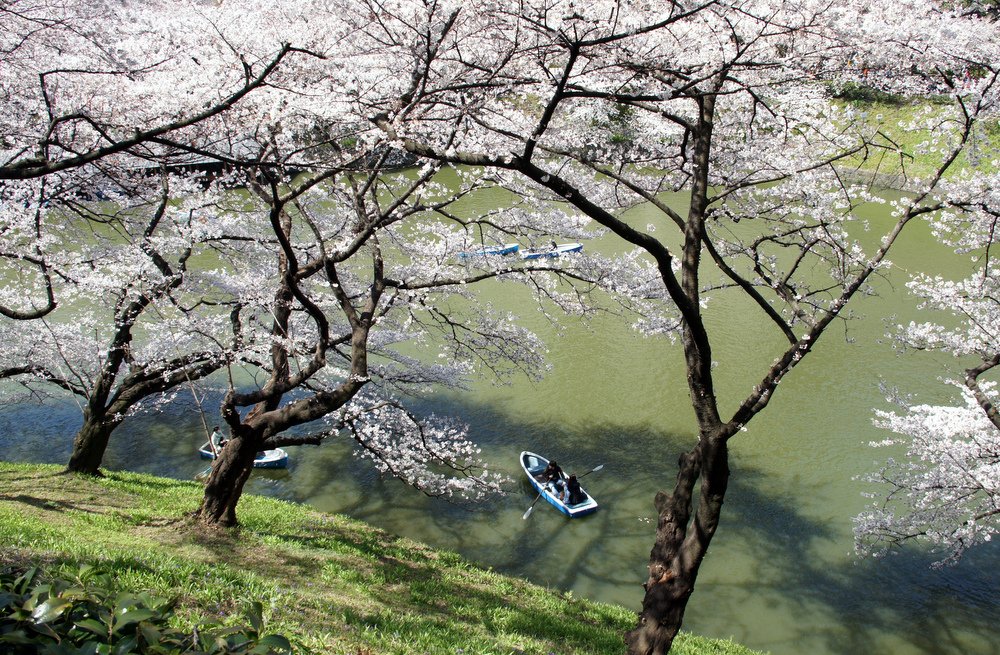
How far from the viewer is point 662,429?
1247 cm

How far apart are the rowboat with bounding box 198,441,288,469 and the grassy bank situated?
150cm

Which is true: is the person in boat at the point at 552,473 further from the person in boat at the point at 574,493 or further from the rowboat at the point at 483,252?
the rowboat at the point at 483,252

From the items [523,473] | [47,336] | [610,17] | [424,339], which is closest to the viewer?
[610,17]

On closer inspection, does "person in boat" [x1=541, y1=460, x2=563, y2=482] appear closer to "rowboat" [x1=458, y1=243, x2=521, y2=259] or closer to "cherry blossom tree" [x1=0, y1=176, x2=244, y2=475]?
"rowboat" [x1=458, y1=243, x2=521, y2=259]

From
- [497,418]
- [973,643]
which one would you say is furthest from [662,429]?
[973,643]

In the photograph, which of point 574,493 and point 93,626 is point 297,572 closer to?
point 93,626

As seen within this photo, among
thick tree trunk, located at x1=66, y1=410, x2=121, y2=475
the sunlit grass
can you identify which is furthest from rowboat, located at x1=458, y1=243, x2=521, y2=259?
thick tree trunk, located at x1=66, y1=410, x2=121, y2=475

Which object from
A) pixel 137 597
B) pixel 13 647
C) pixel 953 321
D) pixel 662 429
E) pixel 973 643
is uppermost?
pixel 953 321

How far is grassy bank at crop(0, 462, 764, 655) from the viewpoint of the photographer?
3939mm

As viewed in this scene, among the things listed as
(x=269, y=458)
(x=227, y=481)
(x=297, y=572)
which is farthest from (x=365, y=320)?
(x=269, y=458)

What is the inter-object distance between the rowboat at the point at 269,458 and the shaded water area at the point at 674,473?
0.22 m

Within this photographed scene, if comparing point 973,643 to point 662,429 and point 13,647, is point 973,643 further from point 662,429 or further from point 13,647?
point 13,647

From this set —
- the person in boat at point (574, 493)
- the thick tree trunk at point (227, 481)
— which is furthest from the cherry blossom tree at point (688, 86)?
the person in boat at point (574, 493)

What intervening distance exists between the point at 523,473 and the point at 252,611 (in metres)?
9.02
